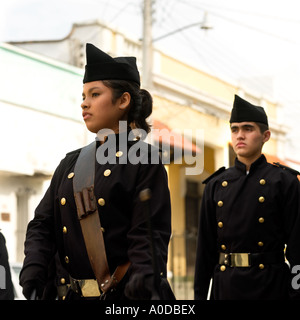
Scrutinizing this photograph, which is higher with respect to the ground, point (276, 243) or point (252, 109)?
point (252, 109)

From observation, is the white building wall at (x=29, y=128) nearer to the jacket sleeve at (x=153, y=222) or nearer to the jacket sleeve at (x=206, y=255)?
the jacket sleeve at (x=206, y=255)

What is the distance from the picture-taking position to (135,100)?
3.80 meters

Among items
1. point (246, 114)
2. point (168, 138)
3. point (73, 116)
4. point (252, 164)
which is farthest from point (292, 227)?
point (168, 138)

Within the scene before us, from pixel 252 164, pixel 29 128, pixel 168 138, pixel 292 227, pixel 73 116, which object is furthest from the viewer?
pixel 168 138

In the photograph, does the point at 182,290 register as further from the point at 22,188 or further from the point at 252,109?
the point at 252,109

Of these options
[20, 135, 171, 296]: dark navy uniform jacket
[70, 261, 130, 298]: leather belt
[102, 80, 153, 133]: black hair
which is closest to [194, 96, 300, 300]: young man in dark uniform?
[102, 80, 153, 133]: black hair

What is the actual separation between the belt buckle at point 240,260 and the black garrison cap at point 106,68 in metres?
1.75

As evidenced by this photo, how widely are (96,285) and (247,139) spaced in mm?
2209

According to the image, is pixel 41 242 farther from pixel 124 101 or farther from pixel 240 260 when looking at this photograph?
pixel 240 260

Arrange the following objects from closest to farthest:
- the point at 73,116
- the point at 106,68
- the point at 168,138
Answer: the point at 106,68
the point at 73,116
the point at 168,138

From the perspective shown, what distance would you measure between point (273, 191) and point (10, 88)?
1035 cm

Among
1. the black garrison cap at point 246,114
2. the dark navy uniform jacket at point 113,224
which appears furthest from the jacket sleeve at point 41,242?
the black garrison cap at point 246,114
